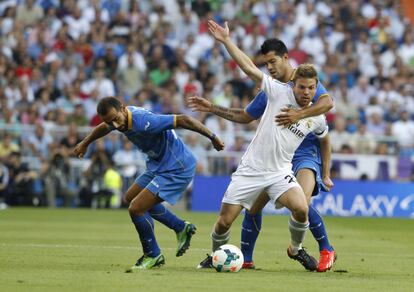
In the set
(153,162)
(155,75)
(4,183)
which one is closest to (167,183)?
(153,162)

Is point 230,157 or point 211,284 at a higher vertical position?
point 230,157

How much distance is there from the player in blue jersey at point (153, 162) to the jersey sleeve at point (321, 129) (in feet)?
3.62

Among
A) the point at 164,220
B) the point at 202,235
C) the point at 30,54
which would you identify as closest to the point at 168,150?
the point at 164,220

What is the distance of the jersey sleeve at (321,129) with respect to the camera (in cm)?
1165

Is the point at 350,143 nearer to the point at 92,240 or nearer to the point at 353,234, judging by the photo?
the point at 353,234

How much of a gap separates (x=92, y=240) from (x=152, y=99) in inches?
436

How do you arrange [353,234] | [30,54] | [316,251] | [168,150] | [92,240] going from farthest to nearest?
1. [30,54]
2. [353,234]
3. [92,240]
4. [316,251]
5. [168,150]

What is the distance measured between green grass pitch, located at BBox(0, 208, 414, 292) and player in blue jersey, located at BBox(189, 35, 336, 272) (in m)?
0.32

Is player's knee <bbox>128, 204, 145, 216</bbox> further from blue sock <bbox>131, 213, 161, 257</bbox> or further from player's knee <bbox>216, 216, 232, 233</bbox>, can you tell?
player's knee <bbox>216, 216, 232, 233</bbox>

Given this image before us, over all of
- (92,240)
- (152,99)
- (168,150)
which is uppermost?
(152,99)

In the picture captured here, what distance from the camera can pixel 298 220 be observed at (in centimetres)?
1138

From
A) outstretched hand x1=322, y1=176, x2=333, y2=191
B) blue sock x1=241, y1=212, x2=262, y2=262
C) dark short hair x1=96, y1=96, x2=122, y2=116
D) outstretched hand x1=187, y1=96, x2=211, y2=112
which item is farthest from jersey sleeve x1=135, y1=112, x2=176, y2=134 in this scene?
outstretched hand x1=322, y1=176, x2=333, y2=191

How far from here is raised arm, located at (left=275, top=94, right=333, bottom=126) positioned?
36.0ft

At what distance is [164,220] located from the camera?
1220 cm
